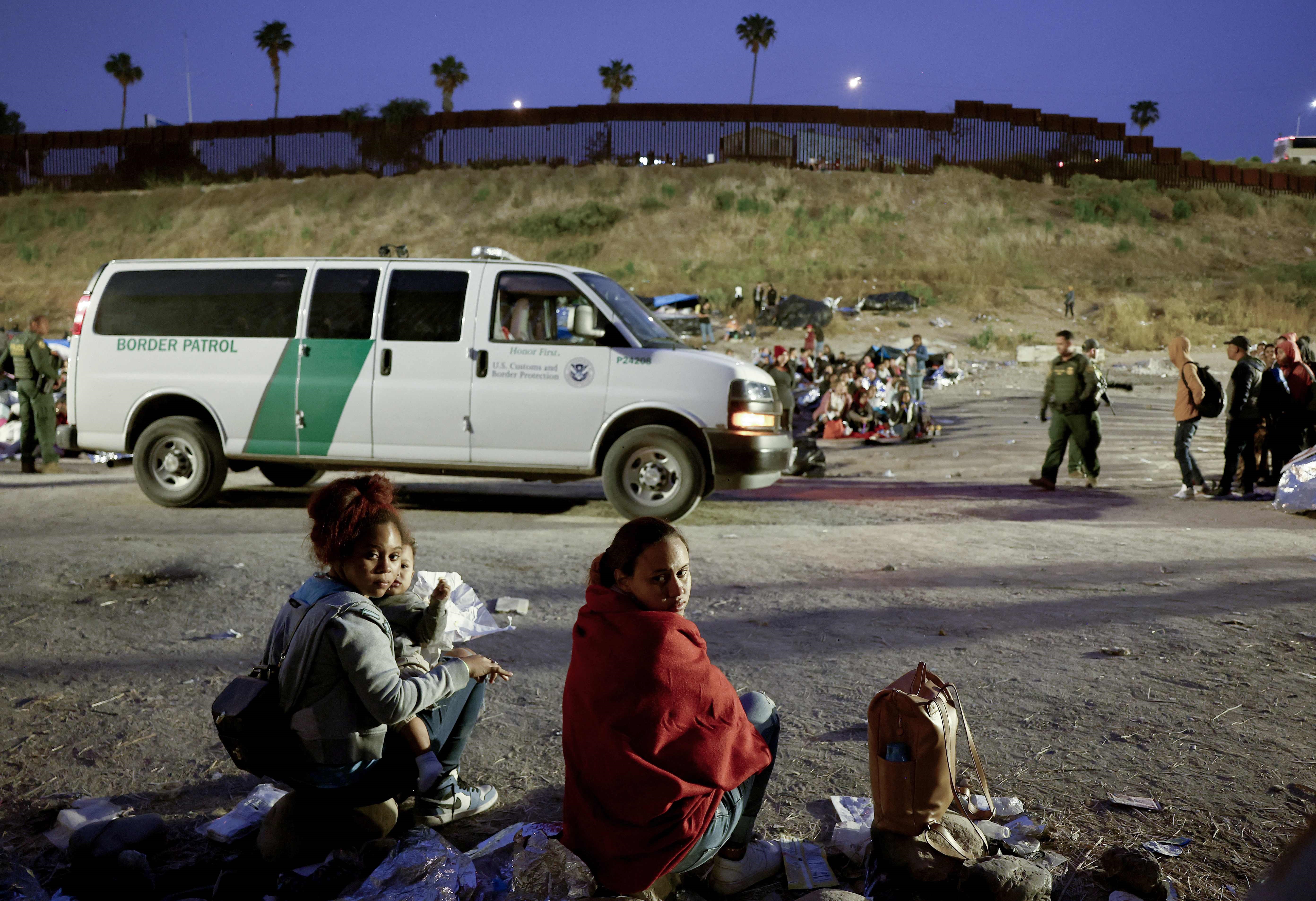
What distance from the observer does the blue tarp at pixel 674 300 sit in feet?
99.6

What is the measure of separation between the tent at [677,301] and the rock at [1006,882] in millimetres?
28074

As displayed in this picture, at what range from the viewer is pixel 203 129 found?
4944 centimetres

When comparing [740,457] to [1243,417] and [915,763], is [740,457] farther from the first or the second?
[1243,417]

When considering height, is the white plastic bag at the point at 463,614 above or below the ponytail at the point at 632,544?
below

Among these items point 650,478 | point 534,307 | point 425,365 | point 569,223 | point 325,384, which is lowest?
point 650,478

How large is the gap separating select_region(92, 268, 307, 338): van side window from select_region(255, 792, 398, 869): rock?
6.61 metres

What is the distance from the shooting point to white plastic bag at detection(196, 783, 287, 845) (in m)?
2.98

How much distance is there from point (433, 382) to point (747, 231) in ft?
108

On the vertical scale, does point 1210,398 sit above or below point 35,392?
above

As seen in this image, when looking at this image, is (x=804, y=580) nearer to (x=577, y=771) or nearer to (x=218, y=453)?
(x=577, y=771)

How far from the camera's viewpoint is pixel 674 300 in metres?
30.4

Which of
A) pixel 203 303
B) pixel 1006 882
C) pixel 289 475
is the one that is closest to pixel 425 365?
pixel 203 303

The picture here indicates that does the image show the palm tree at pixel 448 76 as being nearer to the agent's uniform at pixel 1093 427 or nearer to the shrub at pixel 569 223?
the shrub at pixel 569 223

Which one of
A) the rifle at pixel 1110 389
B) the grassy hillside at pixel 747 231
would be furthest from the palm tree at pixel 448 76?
the rifle at pixel 1110 389
